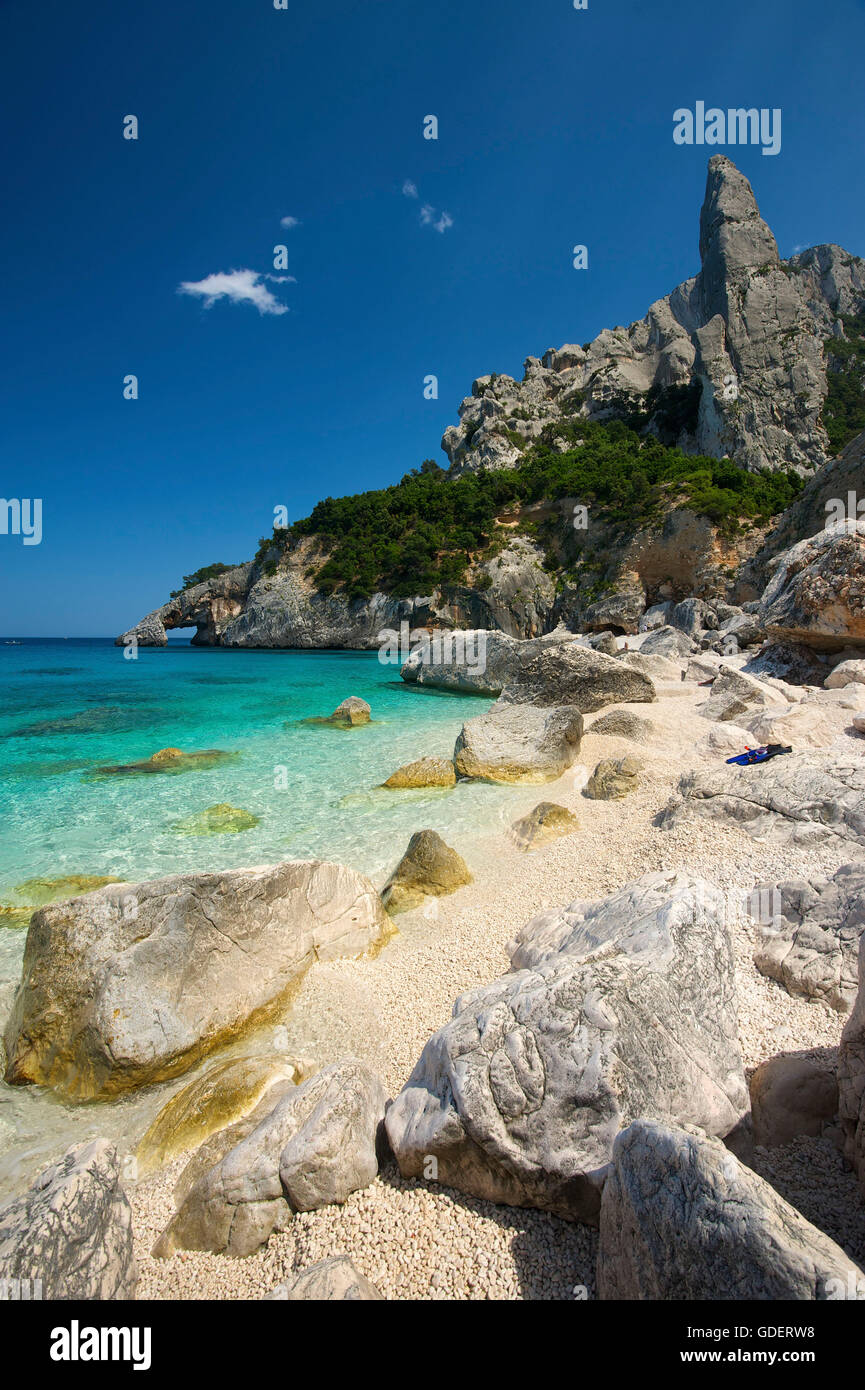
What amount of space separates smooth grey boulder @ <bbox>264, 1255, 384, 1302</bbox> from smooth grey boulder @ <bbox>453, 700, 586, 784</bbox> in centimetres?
824

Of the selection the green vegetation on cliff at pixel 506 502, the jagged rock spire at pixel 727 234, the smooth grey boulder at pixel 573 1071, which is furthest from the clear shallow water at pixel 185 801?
the jagged rock spire at pixel 727 234

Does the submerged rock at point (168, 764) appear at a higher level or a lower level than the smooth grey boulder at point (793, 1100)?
lower

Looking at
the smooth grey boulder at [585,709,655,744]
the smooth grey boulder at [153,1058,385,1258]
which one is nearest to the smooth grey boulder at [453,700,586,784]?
the smooth grey boulder at [585,709,655,744]

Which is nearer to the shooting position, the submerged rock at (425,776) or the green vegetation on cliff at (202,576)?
the submerged rock at (425,776)

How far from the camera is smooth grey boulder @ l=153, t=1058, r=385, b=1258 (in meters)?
2.56

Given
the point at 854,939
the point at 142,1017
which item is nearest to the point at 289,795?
the point at 142,1017

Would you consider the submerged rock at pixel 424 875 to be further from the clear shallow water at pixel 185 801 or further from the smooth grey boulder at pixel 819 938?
the smooth grey boulder at pixel 819 938

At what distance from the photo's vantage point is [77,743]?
15.4m

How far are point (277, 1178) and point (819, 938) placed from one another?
141 inches

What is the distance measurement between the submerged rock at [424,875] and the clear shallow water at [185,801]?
681 mm

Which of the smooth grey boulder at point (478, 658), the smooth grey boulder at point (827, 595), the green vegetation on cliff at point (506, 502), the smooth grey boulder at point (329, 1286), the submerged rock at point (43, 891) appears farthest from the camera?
the green vegetation on cliff at point (506, 502)

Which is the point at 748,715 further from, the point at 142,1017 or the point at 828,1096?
the point at 142,1017

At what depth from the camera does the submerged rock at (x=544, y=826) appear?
7.26 metres

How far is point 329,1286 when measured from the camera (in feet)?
6.68
